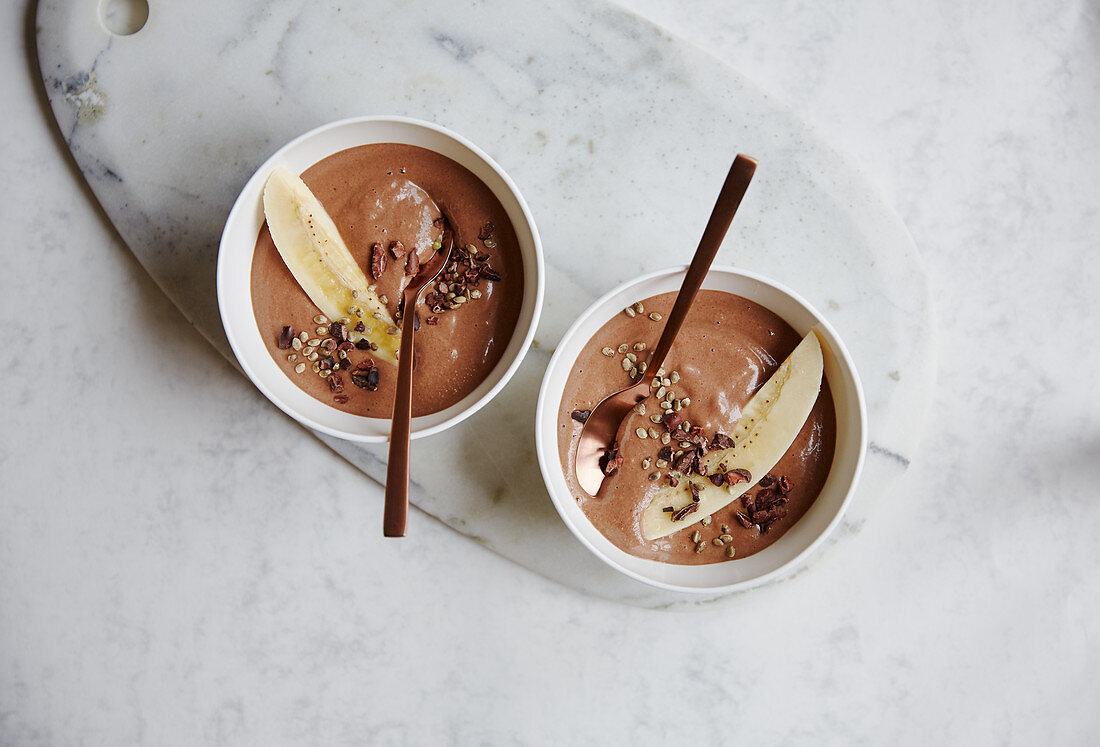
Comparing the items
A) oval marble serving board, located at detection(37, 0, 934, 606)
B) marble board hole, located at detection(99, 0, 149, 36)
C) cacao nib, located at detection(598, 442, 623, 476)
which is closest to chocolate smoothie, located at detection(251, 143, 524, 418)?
oval marble serving board, located at detection(37, 0, 934, 606)

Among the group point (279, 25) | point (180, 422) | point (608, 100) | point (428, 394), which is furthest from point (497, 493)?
point (279, 25)

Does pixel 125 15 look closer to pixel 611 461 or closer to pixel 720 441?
pixel 611 461

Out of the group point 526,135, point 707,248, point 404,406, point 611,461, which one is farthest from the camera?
point 526,135

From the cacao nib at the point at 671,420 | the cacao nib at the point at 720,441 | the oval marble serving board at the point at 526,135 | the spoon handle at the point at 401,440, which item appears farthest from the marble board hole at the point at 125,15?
the cacao nib at the point at 720,441

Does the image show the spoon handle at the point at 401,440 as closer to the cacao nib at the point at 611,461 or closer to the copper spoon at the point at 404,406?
the copper spoon at the point at 404,406

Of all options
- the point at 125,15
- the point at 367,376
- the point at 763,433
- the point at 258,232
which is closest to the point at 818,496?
the point at 763,433

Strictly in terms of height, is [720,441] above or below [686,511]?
above

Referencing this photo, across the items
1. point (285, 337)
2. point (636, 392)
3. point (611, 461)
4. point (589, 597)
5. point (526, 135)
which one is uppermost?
point (526, 135)
